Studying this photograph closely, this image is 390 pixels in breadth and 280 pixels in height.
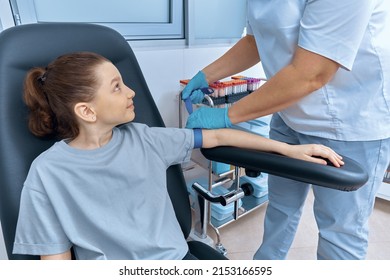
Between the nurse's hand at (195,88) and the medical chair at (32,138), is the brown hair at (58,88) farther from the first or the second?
the nurse's hand at (195,88)

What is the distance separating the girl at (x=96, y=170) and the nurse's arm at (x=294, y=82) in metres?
0.10

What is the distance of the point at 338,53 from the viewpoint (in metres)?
0.66

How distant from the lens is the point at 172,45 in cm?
158

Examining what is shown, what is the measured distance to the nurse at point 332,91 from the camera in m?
0.66

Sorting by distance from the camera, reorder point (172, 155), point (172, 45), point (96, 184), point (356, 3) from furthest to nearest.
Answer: point (172, 45) < point (172, 155) < point (96, 184) < point (356, 3)

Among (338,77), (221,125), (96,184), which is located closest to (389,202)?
(338,77)

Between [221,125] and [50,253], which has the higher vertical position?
[221,125]

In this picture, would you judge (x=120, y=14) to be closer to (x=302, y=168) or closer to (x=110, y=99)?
(x=110, y=99)

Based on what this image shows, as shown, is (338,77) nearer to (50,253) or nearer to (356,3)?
(356,3)

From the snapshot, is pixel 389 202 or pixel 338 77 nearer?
pixel 338 77

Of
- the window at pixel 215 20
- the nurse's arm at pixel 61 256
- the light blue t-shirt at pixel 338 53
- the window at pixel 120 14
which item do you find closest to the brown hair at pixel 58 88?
the nurse's arm at pixel 61 256

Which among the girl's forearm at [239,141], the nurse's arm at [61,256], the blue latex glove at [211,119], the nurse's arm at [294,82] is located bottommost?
the nurse's arm at [61,256]

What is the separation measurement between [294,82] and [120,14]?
105 cm
